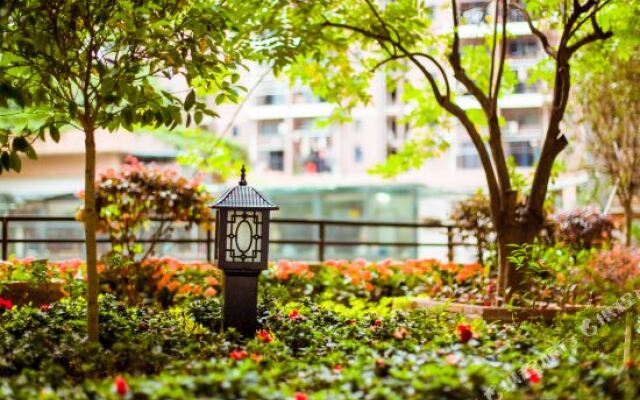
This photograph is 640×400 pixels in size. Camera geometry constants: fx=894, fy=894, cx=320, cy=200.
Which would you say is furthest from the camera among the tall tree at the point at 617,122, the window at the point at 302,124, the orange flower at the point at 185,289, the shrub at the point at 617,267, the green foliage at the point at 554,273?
the window at the point at 302,124

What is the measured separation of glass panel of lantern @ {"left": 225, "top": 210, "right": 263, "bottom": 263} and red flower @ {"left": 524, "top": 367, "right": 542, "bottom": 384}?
1.89 m

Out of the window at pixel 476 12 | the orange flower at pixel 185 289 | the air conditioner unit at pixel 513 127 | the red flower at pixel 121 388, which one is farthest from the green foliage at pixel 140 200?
the air conditioner unit at pixel 513 127

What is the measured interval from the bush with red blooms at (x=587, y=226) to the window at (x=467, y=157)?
369 inches

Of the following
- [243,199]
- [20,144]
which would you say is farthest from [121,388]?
[243,199]

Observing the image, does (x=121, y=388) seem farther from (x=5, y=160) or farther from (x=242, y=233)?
(x=242, y=233)

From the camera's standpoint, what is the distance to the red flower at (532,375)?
129 inches

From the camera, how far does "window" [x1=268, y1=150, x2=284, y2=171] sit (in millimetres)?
21781

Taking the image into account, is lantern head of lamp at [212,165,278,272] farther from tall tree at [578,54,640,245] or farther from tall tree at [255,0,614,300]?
tall tree at [578,54,640,245]

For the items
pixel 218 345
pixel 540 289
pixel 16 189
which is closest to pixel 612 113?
pixel 540 289

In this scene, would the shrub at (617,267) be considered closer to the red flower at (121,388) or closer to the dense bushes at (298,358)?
the dense bushes at (298,358)

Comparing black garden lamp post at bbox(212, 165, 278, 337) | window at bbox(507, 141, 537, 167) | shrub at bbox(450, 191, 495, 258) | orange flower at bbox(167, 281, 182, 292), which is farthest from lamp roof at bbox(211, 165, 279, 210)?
window at bbox(507, 141, 537, 167)

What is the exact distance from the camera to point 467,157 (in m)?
20.2

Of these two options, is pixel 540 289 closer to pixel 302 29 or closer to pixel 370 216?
pixel 302 29

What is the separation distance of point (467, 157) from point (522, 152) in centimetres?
162
